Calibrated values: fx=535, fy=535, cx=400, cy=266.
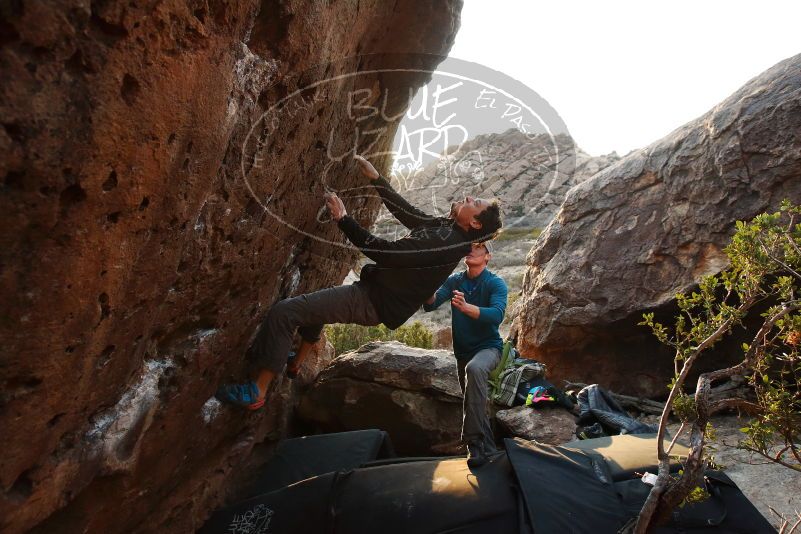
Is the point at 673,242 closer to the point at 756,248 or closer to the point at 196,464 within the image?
the point at 756,248

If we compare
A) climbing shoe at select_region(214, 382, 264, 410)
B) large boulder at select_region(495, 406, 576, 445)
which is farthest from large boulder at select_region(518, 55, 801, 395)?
climbing shoe at select_region(214, 382, 264, 410)

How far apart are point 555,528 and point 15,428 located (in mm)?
3474

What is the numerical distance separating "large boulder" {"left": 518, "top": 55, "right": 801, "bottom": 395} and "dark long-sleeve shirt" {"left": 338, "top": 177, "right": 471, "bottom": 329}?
4399 mm

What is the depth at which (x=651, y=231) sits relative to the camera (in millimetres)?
8180

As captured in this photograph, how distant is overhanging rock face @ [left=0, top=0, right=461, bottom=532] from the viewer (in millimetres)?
2010

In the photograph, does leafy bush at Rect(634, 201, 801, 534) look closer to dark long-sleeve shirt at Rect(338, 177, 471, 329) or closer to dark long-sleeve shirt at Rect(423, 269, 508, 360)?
dark long-sleeve shirt at Rect(338, 177, 471, 329)

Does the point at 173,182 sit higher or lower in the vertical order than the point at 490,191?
higher

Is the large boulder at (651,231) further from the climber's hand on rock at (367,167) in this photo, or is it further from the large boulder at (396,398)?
the climber's hand on rock at (367,167)

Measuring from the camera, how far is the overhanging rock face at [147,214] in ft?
6.59

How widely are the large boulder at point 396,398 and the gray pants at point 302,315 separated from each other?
3232 millimetres

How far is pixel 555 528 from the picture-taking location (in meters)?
3.95

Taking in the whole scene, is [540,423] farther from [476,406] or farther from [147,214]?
[147,214]

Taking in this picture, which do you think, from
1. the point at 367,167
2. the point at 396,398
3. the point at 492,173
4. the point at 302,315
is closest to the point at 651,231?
the point at 492,173

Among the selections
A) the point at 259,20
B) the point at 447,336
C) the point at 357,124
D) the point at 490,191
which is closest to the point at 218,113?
the point at 259,20
